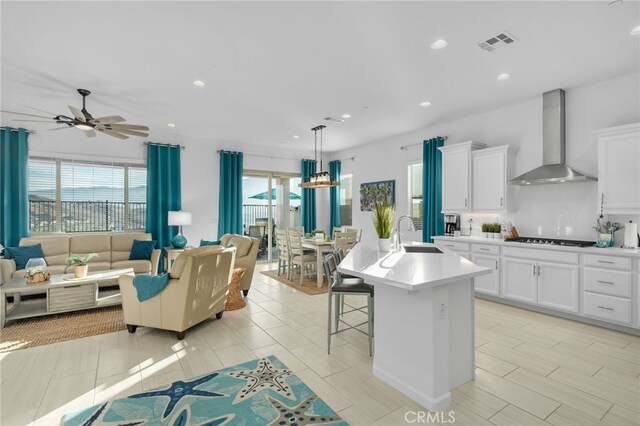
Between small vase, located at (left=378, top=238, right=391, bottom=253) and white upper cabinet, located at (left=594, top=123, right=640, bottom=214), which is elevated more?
white upper cabinet, located at (left=594, top=123, right=640, bottom=214)

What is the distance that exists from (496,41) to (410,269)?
241 cm

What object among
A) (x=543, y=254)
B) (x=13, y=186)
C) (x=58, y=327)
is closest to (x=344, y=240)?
(x=543, y=254)

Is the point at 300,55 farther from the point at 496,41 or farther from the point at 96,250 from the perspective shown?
the point at 96,250

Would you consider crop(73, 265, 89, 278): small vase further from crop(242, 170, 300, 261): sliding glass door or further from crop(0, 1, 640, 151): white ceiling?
crop(242, 170, 300, 261): sliding glass door

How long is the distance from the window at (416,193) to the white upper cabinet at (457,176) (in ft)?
3.31

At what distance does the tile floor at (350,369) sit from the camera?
2.14 metres

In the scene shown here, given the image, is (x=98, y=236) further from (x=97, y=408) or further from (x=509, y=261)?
(x=509, y=261)

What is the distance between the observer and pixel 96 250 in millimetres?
5523

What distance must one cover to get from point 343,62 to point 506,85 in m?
2.25

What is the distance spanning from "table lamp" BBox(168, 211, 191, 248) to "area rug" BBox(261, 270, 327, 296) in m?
1.75

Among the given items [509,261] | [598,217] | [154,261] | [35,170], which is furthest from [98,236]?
[598,217]

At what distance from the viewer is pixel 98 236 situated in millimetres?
5582

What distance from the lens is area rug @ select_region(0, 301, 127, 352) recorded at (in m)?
3.28

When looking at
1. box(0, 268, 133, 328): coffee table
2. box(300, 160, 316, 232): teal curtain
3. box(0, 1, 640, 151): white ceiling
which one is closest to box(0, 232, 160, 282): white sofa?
box(0, 268, 133, 328): coffee table
